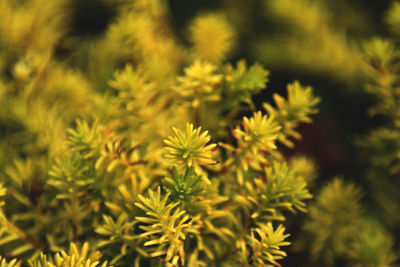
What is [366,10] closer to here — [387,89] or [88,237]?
[387,89]

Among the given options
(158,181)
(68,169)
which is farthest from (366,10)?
(68,169)

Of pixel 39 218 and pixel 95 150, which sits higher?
pixel 95 150

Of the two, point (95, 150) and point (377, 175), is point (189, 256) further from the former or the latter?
point (377, 175)

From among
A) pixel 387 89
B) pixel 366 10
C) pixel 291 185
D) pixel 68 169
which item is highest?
pixel 366 10

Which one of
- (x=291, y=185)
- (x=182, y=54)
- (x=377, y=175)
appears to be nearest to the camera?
(x=291, y=185)

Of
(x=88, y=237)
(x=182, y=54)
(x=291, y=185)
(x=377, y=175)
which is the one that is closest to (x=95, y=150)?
(x=88, y=237)

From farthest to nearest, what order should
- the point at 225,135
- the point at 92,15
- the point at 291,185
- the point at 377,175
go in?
the point at 92,15 → the point at 377,175 → the point at 225,135 → the point at 291,185

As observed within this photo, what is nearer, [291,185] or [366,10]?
[291,185]
